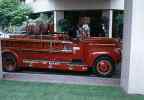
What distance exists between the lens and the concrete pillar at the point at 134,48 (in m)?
6.30

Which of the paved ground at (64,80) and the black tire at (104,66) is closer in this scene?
the paved ground at (64,80)

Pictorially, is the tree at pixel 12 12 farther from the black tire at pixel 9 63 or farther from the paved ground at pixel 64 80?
the paved ground at pixel 64 80

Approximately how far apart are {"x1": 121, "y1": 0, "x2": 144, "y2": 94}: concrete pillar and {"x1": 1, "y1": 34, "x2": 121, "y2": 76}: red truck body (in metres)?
2.54

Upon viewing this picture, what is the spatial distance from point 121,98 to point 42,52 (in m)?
4.05

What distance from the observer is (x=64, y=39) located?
395 inches

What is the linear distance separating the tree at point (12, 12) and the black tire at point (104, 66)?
1568 cm

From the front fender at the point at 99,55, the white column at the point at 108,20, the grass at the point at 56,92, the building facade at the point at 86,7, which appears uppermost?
the building facade at the point at 86,7

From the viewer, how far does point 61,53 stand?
31.3ft

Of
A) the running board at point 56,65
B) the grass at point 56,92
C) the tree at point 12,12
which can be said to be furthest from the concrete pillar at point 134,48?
the tree at point 12,12

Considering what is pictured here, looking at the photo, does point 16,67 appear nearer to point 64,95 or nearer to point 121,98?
point 64,95

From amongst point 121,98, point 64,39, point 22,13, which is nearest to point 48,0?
Result: point 22,13

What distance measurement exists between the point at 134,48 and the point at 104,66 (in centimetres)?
297

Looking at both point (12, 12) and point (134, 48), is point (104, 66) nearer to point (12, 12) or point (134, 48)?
point (134, 48)

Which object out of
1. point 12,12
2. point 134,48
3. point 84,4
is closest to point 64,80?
point 134,48
